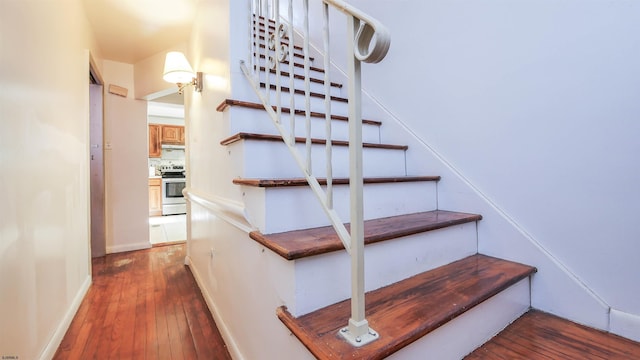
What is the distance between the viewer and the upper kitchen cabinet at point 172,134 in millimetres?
6551

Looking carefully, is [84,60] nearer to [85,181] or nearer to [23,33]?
[85,181]

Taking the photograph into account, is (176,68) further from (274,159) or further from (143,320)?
(143,320)

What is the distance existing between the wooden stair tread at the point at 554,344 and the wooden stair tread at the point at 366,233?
0.41 m

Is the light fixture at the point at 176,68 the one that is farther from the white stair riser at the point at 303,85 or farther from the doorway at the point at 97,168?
the doorway at the point at 97,168

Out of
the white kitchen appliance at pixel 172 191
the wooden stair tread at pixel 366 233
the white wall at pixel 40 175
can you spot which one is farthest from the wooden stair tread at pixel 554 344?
the white kitchen appliance at pixel 172 191

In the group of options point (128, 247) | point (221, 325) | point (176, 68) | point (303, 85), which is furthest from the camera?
point (128, 247)

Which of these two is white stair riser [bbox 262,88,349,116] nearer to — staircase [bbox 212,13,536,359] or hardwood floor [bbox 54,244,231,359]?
staircase [bbox 212,13,536,359]

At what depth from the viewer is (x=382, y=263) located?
0.96 meters

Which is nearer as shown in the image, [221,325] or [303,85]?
[221,325]

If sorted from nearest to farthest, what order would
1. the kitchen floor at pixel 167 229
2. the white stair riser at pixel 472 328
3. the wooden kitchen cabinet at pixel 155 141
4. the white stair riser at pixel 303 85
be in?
the white stair riser at pixel 472 328, the white stair riser at pixel 303 85, the kitchen floor at pixel 167 229, the wooden kitchen cabinet at pixel 155 141

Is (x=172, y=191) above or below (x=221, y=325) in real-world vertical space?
above

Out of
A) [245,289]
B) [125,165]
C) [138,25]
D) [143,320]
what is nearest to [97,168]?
[125,165]

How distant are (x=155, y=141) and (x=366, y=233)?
691cm

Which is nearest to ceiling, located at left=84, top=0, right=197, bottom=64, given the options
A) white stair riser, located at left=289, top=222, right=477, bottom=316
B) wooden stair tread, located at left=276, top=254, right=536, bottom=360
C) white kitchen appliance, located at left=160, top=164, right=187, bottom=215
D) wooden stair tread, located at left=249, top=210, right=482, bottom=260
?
wooden stair tread, located at left=249, top=210, right=482, bottom=260
